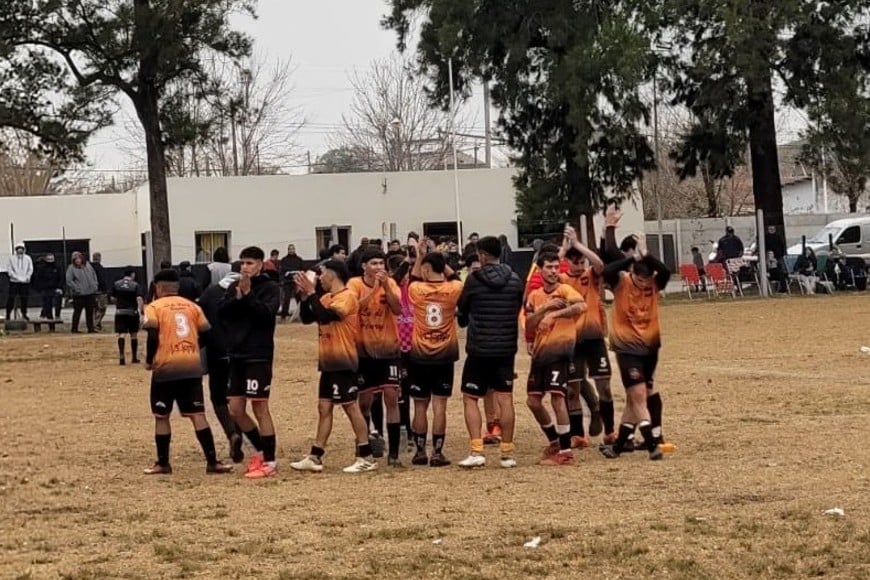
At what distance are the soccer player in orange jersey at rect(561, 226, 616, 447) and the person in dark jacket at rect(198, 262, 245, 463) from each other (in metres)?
2.82

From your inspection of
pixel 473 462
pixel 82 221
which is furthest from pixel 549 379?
pixel 82 221

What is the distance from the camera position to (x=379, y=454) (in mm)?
11922

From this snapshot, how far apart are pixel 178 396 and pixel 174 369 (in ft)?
0.83

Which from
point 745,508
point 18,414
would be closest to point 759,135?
point 18,414

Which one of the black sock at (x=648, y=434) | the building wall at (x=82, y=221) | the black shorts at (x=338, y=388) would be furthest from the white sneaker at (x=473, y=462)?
the building wall at (x=82, y=221)

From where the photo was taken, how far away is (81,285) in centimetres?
2830

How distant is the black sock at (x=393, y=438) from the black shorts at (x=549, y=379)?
1.20m

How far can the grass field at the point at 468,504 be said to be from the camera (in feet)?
24.0

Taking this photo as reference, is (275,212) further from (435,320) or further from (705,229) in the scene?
(435,320)

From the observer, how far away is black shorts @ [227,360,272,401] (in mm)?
11023

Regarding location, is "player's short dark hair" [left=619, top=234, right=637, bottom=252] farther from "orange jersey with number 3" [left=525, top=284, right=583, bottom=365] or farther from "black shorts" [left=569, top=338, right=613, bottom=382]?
"black shorts" [left=569, top=338, right=613, bottom=382]

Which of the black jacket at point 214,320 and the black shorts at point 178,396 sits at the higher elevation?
the black jacket at point 214,320

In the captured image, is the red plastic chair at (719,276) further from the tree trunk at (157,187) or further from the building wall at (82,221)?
the building wall at (82,221)

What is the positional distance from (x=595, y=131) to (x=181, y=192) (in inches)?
632
